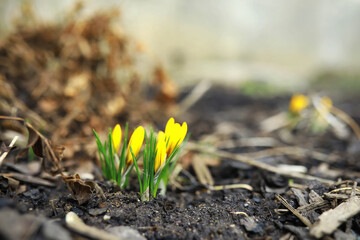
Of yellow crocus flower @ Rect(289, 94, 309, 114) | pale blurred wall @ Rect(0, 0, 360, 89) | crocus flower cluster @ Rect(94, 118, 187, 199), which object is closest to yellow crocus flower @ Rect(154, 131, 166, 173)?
crocus flower cluster @ Rect(94, 118, 187, 199)

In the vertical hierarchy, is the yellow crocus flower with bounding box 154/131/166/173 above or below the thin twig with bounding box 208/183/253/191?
below

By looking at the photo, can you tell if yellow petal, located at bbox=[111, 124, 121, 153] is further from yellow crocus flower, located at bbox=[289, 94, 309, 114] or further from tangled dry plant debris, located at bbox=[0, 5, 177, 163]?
yellow crocus flower, located at bbox=[289, 94, 309, 114]

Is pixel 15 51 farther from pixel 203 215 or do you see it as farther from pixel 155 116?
pixel 203 215

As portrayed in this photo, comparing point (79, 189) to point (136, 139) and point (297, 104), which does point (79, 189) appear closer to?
point (136, 139)

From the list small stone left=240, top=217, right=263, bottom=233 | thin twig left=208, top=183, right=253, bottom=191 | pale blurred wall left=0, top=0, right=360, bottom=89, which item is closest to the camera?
small stone left=240, top=217, right=263, bottom=233

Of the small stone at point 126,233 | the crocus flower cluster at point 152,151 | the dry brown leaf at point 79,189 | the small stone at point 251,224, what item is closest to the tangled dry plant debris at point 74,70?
the crocus flower cluster at point 152,151

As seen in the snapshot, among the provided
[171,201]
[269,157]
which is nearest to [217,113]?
[269,157]

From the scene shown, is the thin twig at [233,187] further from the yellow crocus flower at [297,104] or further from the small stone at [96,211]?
the yellow crocus flower at [297,104]

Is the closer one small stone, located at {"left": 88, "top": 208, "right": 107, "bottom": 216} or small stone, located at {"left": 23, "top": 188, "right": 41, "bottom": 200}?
small stone, located at {"left": 88, "top": 208, "right": 107, "bottom": 216}
